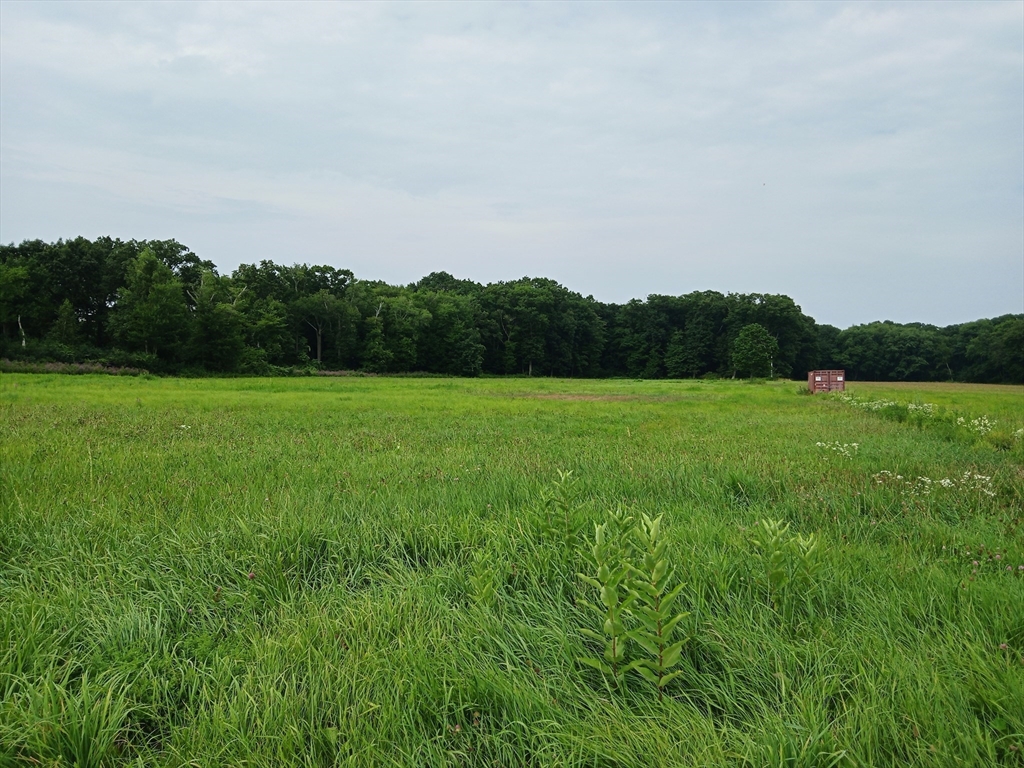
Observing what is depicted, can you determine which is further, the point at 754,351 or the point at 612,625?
the point at 754,351

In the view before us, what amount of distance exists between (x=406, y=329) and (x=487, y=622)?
77178mm

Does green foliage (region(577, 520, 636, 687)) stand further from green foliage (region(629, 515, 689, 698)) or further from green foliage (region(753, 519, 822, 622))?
green foliage (region(753, 519, 822, 622))

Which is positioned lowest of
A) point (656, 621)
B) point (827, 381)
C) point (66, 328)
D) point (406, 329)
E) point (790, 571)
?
point (790, 571)

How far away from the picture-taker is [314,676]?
8.18 ft

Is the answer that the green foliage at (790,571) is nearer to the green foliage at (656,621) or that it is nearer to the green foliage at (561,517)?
the green foliage at (656,621)

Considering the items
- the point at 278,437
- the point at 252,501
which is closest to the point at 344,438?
the point at 278,437

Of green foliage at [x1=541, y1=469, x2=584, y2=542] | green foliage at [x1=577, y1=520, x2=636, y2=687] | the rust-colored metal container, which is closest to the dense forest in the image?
the rust-colored metal container

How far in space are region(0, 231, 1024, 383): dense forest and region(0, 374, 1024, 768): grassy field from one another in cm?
5307

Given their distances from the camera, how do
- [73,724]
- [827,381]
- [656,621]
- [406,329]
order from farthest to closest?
[406,329] → [827,381] → [656,621] → [73,724]

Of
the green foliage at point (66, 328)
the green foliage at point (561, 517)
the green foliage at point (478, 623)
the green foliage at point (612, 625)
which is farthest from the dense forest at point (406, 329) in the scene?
the green foliage at point (612, 625)

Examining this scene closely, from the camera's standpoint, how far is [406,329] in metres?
78.0

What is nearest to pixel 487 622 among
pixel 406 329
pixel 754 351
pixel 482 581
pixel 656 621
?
pixel 482 581

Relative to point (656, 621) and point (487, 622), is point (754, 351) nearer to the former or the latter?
point (487, 622)

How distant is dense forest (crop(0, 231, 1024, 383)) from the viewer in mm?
52375
